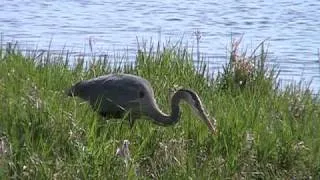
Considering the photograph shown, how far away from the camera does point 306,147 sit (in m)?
6.75

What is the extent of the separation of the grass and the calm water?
11.5 ft

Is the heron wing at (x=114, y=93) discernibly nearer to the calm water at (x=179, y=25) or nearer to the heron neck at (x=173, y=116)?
the heron neck at (x=173, y=116)

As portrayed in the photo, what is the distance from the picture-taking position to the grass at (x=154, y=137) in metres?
5.93

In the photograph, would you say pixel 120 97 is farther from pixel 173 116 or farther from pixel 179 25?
pixel 179 25

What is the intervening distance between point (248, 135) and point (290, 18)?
40.4 ft

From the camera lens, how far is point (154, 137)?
683 centimetres

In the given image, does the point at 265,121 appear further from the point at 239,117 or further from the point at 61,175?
the point at 61,175

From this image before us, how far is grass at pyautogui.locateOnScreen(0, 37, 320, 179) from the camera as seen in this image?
5930 mm

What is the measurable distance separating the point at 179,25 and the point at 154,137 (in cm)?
1076

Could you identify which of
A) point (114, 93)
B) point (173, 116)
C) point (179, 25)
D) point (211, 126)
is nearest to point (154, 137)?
point (211, 126)

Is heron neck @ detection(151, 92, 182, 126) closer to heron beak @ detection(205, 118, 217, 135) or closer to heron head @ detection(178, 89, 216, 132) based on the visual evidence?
heron head @ detection(178, 89, 216, 132)

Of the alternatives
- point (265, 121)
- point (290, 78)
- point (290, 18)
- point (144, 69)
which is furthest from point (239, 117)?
point (290, 18)

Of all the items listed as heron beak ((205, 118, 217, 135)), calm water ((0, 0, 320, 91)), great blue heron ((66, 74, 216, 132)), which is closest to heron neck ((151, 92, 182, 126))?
great blue heron ((66, 74, 216, 132))

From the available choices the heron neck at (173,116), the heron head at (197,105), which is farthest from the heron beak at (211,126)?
the heron neck at (173,116)
